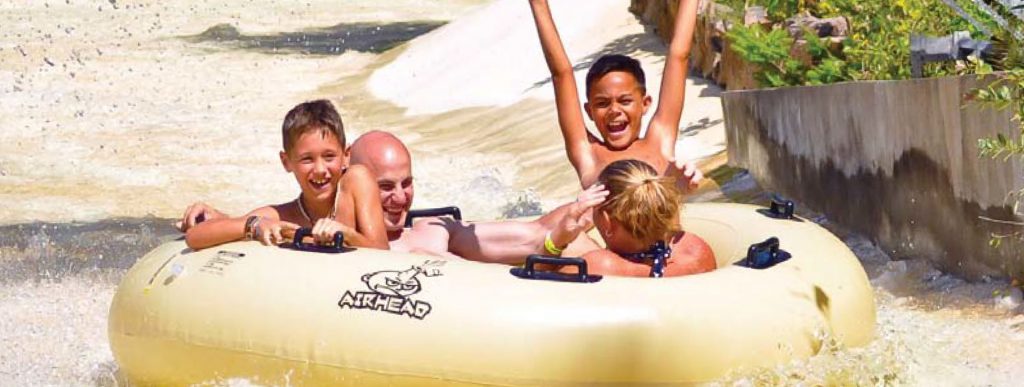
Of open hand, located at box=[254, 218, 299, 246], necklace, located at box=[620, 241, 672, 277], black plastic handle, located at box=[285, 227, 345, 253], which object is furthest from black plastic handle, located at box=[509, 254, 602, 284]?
→ open hand, located at box=[254, 218, 299, 246]

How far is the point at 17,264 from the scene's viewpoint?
10078mm

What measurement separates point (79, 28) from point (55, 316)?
2085 cm

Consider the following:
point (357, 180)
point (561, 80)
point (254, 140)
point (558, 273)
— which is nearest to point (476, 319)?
point (558, 273)

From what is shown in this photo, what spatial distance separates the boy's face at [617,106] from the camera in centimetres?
646

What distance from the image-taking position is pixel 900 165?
26.5ft

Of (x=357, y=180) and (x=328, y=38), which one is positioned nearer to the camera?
(x=357, y=180)

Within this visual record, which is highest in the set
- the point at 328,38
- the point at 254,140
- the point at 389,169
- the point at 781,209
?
the point at 389,169

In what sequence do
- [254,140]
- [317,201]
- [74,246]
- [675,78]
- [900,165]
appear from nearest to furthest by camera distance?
1. [317,201]
2. [675,78]
3. [900,165]
4. [74,246]
5. [254,140]

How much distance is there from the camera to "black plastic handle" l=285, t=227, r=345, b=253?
5656 millimetres

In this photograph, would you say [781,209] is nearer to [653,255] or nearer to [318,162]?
[653,255]

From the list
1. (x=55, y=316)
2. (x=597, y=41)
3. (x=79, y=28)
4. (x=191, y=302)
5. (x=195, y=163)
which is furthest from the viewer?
(x=79, y=28)

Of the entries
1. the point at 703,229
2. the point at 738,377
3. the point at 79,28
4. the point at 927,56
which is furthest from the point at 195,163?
the point at 79,28

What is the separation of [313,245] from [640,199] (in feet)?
3.70

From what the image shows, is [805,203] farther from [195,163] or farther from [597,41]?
[597,41]
